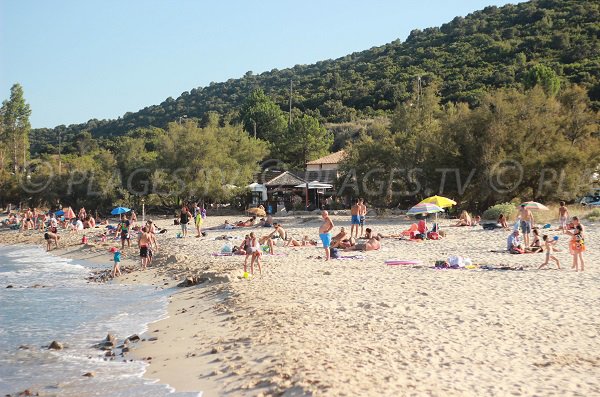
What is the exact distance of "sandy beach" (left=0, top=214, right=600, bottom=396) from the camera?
622 centimetres

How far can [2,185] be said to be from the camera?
58.3 metres

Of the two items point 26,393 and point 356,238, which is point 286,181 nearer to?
point 356,238

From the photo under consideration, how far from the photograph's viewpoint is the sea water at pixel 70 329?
7.64m

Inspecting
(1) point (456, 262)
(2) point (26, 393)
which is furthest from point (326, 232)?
(2) point (26, 393)

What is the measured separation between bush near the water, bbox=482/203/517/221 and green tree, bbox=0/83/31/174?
5663 cm

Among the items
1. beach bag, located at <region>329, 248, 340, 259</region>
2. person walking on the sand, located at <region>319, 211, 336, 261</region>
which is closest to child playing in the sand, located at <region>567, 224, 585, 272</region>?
person walking on the sand, located at <region>319, 211, 336, 261</region>

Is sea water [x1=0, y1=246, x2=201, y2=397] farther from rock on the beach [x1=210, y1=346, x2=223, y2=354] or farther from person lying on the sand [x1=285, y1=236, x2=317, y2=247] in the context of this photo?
person lying on the sand [x1=285, y1=236, x2=317, y2=247]

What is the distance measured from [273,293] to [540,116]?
71.0 feet

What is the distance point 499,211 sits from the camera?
26.5 meters

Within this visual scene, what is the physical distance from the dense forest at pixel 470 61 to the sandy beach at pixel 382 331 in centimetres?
4917

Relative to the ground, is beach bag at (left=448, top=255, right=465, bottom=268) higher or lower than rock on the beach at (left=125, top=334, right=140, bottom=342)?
higher

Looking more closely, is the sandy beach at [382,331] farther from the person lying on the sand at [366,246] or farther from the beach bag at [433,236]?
the beach bag at [433,236]

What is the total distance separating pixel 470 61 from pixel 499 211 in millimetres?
57049

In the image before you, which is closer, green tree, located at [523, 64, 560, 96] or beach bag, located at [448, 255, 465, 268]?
beach bag, located at [448, 255, 465, 268]
